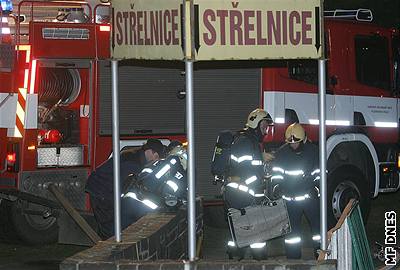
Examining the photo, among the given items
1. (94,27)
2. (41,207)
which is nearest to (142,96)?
(94,27)

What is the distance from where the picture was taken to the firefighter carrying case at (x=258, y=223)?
9.70 m

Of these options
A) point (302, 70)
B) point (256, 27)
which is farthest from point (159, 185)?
point (302, 70)

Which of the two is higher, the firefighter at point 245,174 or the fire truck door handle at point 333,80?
the fire truck door handle at point 333,80

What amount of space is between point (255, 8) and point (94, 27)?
5.87 metres

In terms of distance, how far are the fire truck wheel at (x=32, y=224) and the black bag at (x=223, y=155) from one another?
9.62 ft

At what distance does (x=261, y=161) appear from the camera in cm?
1009

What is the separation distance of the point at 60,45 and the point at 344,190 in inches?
171

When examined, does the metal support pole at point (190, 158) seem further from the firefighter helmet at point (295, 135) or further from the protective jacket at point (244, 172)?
the firefighter helmet at point (295, 135)

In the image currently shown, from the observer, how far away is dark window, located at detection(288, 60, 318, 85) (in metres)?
13.5

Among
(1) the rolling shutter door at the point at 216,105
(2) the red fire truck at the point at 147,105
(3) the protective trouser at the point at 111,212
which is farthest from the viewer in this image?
(1) the rolling shutter door at the point at 216,105

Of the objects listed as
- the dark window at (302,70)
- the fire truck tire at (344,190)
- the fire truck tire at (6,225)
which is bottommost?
the fire truck tire at (6,225)

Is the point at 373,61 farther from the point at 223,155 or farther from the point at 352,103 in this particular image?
the point at 223,155

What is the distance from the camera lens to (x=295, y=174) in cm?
1083

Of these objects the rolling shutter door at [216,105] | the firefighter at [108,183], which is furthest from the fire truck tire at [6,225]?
the firefighter at [108,183]
